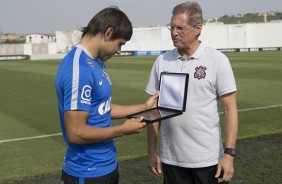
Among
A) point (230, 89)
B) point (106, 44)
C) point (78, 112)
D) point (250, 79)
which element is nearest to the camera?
point (78, 112)

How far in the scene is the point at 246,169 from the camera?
5809mm

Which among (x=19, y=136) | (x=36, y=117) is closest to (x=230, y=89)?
→ (x=19, y=136)

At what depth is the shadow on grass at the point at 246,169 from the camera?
5.45m

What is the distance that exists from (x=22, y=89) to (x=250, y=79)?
402 inches

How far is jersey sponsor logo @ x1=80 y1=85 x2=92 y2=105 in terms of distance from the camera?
2.50 m

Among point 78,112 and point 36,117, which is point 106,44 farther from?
point 36,117

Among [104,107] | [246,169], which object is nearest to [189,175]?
[104,107]

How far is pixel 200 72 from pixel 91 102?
3.25ft

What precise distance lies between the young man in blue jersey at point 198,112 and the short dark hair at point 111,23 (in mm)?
709

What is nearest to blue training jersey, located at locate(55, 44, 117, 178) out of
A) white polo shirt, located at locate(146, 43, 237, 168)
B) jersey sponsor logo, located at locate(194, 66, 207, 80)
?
white polo shirt, located at locate(146, 43, 237, 168)

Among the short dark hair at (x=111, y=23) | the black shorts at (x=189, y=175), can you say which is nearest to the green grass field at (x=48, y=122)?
the black shorts at (x=189, y=175)

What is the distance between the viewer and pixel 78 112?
8.21 ft

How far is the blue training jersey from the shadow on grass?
2.75 m

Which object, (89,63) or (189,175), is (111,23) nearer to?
(89,63)
